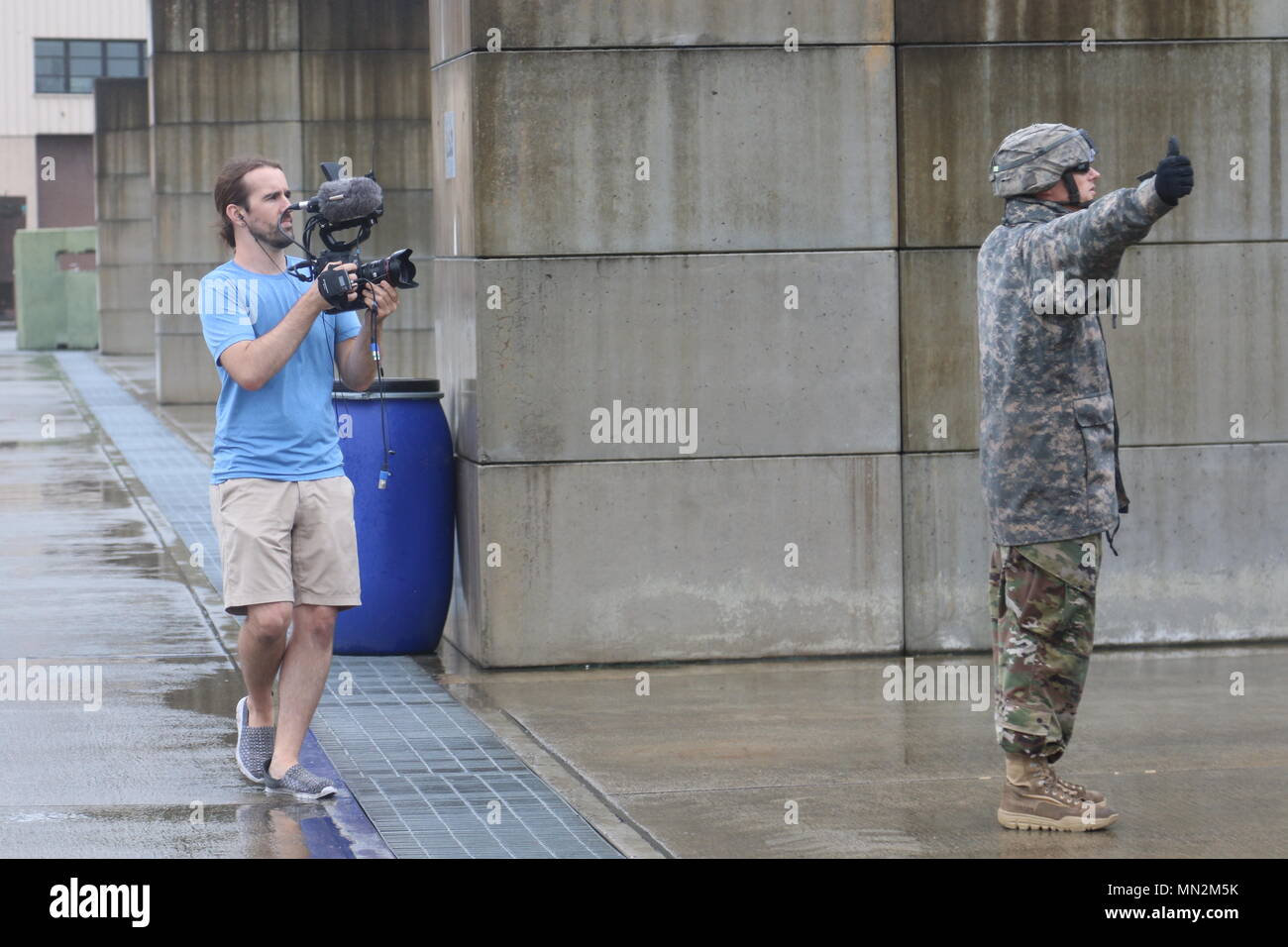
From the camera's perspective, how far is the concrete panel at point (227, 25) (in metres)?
23.2

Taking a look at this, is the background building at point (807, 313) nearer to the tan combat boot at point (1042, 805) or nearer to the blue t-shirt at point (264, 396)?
the blue t-shirt at point (264, 396)

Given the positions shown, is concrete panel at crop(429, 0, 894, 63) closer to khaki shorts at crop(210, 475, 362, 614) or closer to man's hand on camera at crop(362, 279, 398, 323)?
man's hand on camera at crop(362, 279, 398, 323)

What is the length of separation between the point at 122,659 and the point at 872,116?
3.94 meters

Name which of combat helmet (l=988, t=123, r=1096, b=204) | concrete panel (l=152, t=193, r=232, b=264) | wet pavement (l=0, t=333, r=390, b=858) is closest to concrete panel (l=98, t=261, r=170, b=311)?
concrete panel (l=152, t=193, r=232, b=264)

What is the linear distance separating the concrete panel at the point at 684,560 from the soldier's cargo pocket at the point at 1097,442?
9.44 feet

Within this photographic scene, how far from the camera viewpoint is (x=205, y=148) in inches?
964

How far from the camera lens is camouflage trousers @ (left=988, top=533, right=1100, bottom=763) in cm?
572

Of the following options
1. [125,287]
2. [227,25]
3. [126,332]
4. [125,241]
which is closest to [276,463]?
[227,25]

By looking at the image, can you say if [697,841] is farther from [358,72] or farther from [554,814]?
[358,72]

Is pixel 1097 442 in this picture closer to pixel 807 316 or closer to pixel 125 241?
pixel 807 316

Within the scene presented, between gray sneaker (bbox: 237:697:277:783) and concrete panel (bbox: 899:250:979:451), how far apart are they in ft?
10.9

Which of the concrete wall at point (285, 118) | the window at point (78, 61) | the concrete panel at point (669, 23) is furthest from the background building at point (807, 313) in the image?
the window at point (78, 61)

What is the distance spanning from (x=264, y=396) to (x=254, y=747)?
113 cm

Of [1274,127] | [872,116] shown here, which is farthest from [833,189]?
[1274,127]
